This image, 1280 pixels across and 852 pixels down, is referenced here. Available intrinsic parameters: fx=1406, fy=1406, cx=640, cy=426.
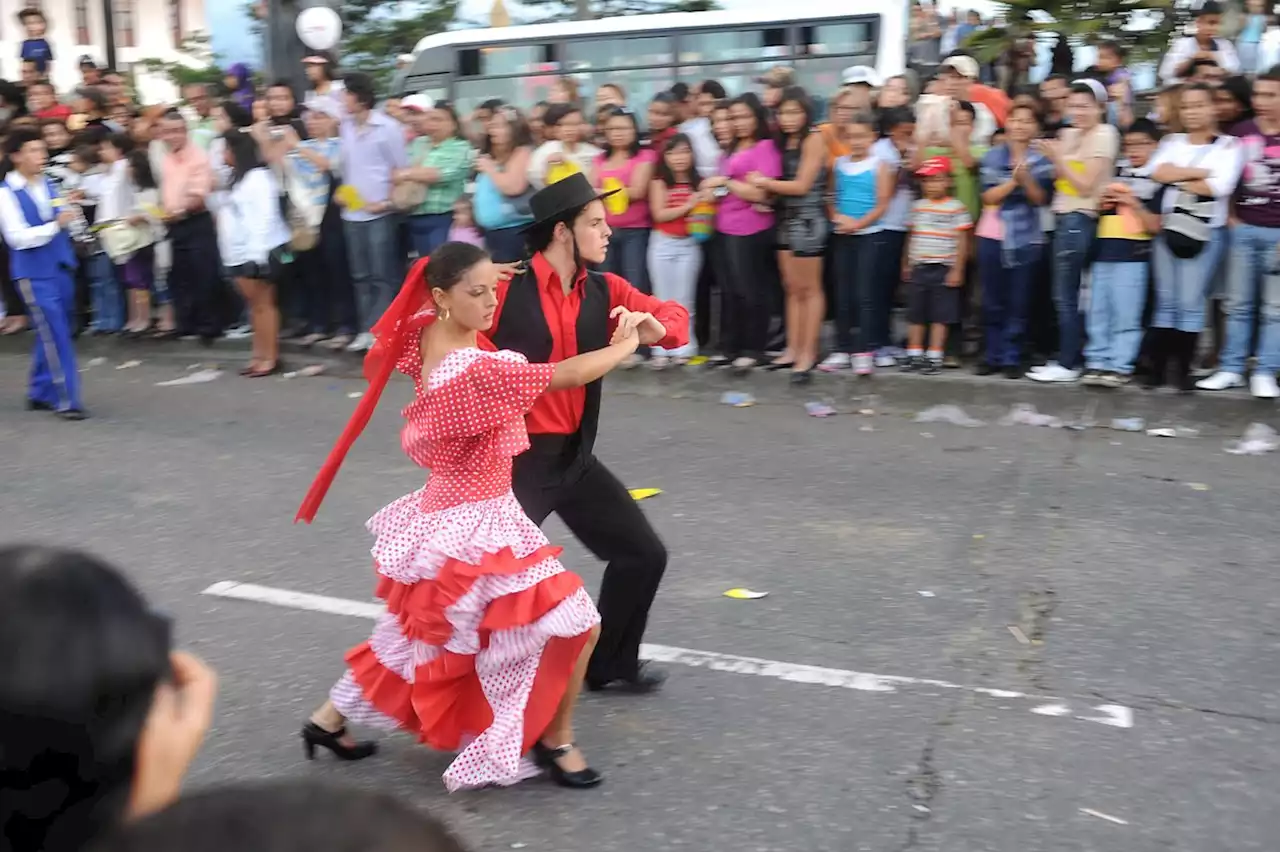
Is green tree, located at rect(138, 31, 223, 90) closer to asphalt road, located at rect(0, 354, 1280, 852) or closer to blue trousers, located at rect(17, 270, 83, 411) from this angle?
blue trousers, located at rect(17, 270, 83, 411)

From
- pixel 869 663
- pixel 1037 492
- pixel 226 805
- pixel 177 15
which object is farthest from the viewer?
pixel 177 15

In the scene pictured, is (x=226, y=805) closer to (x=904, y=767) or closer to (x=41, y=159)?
(x=904, y=767)

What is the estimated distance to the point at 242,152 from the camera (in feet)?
34.2

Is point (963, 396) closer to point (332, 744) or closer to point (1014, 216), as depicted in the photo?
point (1014, 216)

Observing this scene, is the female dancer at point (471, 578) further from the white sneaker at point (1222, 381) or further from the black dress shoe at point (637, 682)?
the white sneaker at point (1222, 381)

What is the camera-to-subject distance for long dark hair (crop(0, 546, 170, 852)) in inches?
52.7

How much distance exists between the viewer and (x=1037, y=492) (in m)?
6.83

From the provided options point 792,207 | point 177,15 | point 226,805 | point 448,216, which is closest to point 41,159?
point 448,216

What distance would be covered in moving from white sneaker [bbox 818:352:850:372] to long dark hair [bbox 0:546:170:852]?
7.97 meters

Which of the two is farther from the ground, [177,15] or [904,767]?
[177,15]

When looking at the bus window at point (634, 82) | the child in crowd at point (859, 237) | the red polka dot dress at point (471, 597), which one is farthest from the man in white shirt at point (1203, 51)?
the red polka dot dress at point (471, 597)

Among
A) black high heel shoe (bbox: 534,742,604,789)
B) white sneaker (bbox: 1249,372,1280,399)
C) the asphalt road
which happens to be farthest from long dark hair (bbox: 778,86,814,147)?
black high heel shoe (bbox: 534,742,604,789)

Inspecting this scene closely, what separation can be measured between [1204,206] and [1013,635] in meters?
4.03

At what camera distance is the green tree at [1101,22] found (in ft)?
33.8
